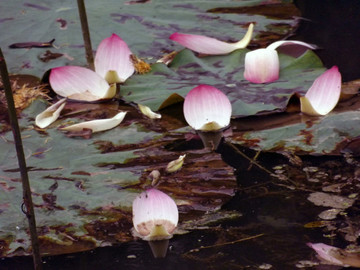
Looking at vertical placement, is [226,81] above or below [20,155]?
below

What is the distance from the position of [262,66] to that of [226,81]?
3.6 inches

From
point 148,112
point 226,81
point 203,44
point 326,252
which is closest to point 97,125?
point 148,112

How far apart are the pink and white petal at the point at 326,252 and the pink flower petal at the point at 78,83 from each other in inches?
27.6

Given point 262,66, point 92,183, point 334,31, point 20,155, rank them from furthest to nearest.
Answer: point 334,31 → point 262,66 → point 92,183 → point 20,155

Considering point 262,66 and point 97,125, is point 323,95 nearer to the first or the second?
point 262,66

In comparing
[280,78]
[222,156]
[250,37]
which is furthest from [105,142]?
[250,37]

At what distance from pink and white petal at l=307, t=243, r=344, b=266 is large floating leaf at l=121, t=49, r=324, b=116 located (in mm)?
433

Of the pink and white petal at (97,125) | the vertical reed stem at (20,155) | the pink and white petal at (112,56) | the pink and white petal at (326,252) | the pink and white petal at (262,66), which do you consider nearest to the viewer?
the vertical reed stem at (20,155)

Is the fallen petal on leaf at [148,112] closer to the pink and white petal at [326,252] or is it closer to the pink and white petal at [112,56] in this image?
the pink and white petal at [112,56]

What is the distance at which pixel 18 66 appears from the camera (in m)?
1.60

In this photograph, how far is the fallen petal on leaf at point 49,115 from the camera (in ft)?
4.36

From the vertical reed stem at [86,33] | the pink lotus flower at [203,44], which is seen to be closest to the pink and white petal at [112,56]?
the vertical reed stem at [86,33]

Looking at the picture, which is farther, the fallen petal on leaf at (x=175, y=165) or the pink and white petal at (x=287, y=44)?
the pink and white petal at (x=287, y=44)

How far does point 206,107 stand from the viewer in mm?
1312
